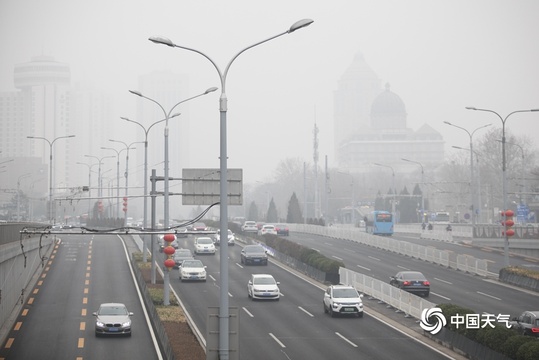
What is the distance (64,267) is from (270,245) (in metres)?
20.4

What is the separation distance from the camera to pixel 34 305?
164ft

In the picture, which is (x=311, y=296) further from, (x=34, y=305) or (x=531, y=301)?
(x=34, y=305)

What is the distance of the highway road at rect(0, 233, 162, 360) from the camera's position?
36.9 m

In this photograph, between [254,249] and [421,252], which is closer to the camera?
[254,249]

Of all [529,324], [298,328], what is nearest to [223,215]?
[529,324]

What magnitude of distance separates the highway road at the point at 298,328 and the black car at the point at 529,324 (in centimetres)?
362

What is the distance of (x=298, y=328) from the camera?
42.2 m

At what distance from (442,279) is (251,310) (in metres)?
18.6

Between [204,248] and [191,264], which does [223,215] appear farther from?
[204,248]

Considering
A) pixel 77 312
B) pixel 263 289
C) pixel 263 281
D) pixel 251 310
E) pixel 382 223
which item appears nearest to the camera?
pixel 77 312

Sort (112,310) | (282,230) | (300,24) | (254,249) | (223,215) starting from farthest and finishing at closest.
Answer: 1. (282,230)
2. (254,249)
3. (112,310)
4. (223,215)
5. (300,24)

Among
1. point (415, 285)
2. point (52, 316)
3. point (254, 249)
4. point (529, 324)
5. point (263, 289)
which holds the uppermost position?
point (254, 249)

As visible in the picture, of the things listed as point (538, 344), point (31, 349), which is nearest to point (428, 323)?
point (538, 344)

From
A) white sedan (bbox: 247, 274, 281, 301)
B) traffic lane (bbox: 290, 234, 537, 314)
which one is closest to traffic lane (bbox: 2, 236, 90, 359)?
white sedan (bbox: 247, 274, 281, 301)
